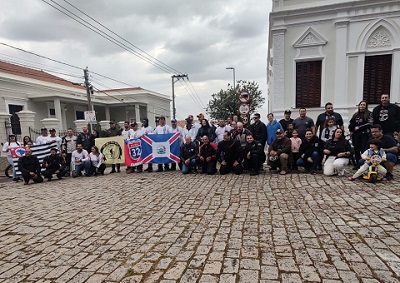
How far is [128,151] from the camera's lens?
9.05 m

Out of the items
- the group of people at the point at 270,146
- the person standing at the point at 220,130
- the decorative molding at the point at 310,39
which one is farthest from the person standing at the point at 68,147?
the decorative molding at the point at 310,39

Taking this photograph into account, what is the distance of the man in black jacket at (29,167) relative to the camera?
807 centimetres

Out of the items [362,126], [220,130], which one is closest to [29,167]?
[220,130]

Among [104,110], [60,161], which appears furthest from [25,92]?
[60,161]

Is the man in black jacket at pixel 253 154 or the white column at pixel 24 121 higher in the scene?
the white column at pixel 24 121

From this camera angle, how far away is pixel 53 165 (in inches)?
337

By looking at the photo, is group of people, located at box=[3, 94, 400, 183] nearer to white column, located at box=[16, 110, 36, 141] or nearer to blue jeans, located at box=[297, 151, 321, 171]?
blue jeans, located at box=[297, 151, 321, 171]

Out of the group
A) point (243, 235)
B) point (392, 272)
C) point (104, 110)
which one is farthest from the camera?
point (104, 110)

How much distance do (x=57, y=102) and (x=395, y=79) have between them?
22.0 meters

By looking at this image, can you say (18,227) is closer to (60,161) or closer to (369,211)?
(60,161)

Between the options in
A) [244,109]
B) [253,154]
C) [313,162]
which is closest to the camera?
[313,162]

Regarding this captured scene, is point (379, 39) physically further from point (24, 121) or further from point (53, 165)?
point (24, 121)

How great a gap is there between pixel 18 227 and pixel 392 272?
5.01 meters

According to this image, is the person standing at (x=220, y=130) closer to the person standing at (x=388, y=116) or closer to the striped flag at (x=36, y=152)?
the person standing at (x=388, y=116)
